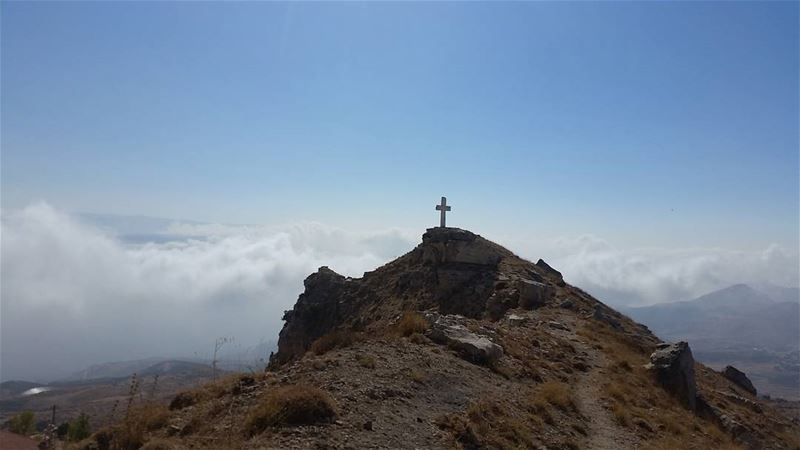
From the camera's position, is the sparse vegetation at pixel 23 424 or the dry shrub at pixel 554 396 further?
the sparse vegetation at pixel 23 424

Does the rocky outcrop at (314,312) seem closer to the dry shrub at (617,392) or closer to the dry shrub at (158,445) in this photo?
the dry shrub at (617,392)

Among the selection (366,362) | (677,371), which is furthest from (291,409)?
(677,371)

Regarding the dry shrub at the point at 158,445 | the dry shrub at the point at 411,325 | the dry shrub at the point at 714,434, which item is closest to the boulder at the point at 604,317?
the dry shrub at the point at 714,434

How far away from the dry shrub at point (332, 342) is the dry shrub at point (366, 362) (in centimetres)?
176

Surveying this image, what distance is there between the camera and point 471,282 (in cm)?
3416

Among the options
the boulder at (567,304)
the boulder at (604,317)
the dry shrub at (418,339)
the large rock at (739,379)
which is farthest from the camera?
the large rock at (739,379)

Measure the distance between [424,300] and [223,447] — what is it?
86.8 feet

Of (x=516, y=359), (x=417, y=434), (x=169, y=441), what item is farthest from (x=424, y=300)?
(x=169, y=441)

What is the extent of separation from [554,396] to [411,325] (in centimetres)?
548

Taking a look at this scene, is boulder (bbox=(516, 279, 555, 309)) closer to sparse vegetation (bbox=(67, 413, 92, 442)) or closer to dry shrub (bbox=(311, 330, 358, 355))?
dry shrub (bbox=(311, 330, 358, 355))

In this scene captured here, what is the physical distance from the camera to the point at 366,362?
43.7 ft

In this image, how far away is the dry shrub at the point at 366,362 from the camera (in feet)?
43.4

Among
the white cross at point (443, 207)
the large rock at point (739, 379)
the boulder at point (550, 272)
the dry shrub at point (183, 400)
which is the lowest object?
the large rock at point (739, 379)

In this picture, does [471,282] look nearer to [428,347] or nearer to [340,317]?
[340,317]
